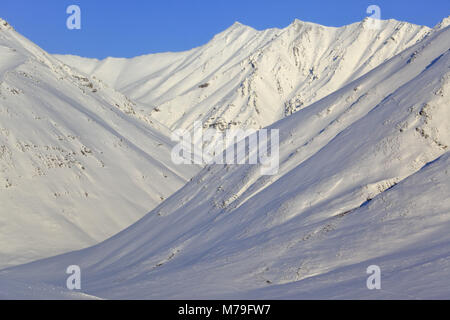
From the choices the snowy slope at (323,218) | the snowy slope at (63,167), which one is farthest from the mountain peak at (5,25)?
the snowy slope at (323,218)

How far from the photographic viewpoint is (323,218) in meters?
31.1

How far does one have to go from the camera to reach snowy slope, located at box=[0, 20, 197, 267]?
2773 inches

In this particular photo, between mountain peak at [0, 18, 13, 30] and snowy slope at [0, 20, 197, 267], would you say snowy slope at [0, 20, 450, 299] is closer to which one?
snowy slope at [0, 20, 197, 267]

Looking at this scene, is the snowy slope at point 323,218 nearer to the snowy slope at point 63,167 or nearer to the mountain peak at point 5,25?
the snowy slope at point 63,167

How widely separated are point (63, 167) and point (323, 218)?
6265cm

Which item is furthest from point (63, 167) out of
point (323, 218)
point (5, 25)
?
point (5, 25)

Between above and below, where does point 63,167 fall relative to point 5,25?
below

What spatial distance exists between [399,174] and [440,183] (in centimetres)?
364

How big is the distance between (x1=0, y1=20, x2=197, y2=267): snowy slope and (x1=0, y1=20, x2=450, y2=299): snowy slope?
17428 mm

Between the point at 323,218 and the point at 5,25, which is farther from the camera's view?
the point at 5,25

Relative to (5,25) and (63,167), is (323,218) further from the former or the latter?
(5,25)

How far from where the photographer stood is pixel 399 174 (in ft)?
104

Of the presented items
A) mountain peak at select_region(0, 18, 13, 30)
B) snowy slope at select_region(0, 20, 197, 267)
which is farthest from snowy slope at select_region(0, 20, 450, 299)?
mountain peak at select_region(0, 18, 13, 30)
